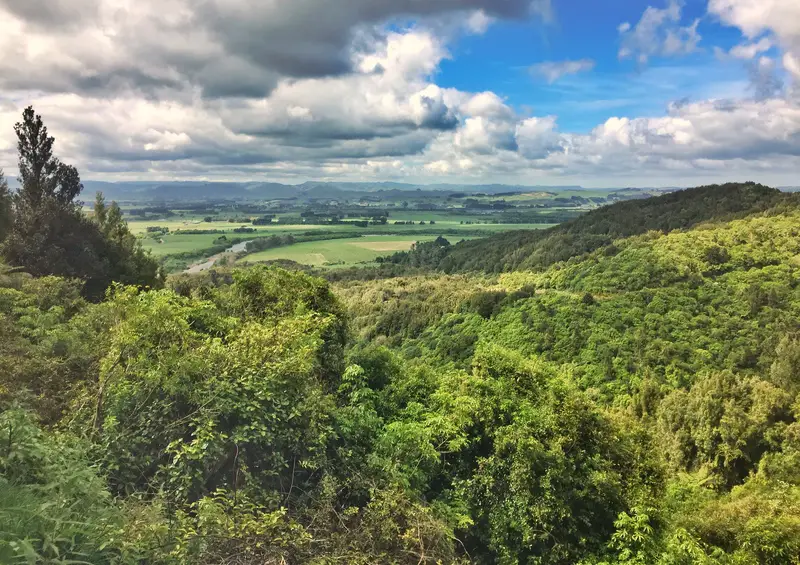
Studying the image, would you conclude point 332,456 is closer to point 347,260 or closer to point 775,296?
point 775,296

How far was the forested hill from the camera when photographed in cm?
8094

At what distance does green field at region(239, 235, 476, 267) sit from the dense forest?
89.9 m

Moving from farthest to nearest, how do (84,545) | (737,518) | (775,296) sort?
(775,296), (737,518), (84,545)

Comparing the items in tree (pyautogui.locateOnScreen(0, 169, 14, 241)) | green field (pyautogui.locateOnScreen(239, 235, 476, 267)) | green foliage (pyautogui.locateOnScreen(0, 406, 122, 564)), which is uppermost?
tree (pyautogui.locateOnScreen(0, 169, 14, 241))

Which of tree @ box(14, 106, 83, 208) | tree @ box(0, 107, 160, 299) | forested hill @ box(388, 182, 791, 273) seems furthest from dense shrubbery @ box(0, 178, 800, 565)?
forested hill @ box(388, 182, 791, 273)

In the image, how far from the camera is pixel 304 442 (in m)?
9.74

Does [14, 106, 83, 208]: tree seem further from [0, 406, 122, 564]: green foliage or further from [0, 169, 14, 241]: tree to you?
[0, 406, 122, 564]: green foliage

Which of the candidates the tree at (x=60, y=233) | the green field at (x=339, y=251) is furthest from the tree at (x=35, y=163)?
the green field at (x=339, y=251)

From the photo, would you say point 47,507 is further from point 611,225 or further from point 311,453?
point 611,225

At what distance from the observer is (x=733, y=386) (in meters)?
31.8

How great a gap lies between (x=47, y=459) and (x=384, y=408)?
11.2 m

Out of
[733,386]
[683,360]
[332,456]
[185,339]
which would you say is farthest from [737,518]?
[683,360]

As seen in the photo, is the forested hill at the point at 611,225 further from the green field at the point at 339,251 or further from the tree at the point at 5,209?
the tree at the point at 5,209

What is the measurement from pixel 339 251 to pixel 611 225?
79.3 metres
